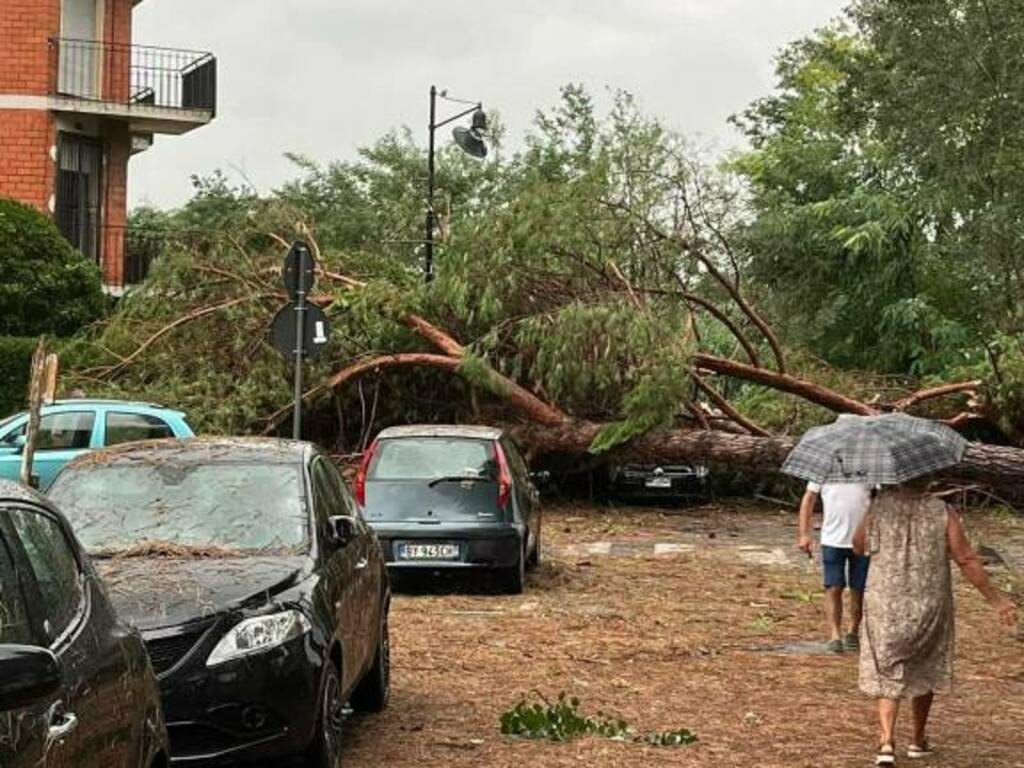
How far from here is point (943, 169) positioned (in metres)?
18.6

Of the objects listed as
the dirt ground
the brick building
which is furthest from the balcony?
the dirt ground

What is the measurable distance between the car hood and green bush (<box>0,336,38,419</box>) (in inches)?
912

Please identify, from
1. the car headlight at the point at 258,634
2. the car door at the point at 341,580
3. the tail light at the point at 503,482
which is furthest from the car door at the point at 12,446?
the car headlight at the point at 258,634

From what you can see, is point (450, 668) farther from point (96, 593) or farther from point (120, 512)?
point (96, 593)

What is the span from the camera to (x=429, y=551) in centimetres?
1582

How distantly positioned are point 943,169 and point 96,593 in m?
14.3

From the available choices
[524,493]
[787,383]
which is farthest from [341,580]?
[787,383]

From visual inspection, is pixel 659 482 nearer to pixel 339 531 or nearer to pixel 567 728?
pixel 567 728

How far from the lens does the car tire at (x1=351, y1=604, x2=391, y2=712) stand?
10125 mm

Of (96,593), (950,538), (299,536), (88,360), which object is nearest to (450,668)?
(299,536)

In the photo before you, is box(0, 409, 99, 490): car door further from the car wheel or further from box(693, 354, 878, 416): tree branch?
box(693, 354, 878, 416): tree branch

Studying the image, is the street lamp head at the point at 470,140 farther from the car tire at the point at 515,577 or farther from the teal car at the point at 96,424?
the car tire at the point at 515,577

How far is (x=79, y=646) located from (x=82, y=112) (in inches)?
1329

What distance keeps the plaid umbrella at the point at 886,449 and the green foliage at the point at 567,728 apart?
5.40 ft
